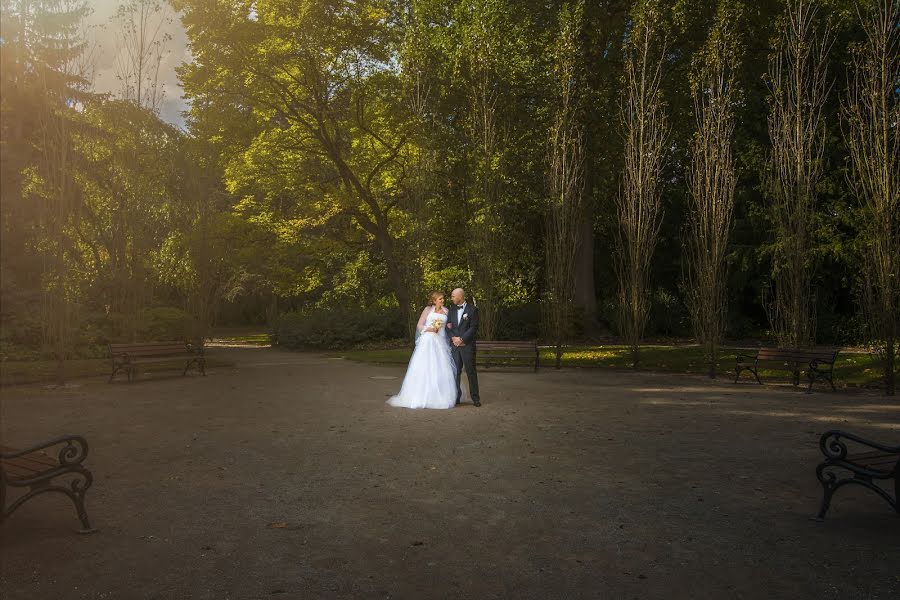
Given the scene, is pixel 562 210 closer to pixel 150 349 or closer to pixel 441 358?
pixel 441 358

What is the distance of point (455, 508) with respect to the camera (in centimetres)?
571

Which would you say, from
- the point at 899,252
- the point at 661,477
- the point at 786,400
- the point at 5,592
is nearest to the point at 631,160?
the point at 899,252

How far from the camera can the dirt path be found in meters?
4.17

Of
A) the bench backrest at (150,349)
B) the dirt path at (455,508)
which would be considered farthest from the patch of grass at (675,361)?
the bench backrest at (150,349)

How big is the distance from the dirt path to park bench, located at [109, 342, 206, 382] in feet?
14.3

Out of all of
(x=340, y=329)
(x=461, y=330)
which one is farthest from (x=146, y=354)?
(x=340, y=329)

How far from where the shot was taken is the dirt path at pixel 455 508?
417cm

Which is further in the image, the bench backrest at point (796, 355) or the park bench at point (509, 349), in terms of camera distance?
the park bench at point (509, 349)

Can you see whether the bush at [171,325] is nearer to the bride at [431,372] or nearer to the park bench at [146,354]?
the park bench at [146,354]

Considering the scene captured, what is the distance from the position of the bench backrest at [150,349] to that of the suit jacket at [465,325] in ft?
27.2

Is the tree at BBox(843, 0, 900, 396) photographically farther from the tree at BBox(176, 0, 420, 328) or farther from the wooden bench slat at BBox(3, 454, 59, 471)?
the wooden bench slat at BBox(3, 454, 59, 471)

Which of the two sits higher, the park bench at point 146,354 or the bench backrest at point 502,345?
the bench backrest at point 502,345

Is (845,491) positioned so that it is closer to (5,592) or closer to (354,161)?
(5,592)

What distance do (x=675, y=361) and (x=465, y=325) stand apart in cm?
866
